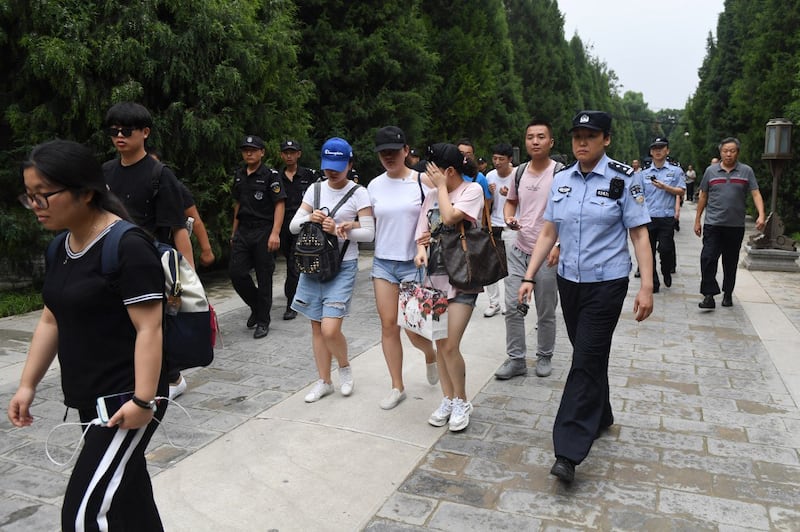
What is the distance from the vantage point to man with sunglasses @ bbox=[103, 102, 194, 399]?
415cm

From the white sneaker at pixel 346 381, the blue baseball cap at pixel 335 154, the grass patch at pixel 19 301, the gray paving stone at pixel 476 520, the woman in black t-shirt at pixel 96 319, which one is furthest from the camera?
the grass patch at pixel 19 301

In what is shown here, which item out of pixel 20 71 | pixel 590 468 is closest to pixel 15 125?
pixel 20 71

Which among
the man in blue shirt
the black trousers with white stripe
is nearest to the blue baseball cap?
the black trousers with white stripe

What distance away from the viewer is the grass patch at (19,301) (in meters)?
7.68

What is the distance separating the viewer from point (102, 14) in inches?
317

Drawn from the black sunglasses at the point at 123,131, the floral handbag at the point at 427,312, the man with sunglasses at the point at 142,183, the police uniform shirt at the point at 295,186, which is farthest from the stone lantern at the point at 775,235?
the black sunglasses at the point at 123,131

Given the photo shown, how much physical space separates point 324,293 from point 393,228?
714 millimetres

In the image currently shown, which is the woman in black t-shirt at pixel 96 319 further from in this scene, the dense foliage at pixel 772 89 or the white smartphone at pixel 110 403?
the dense foliage at pixel 772 89

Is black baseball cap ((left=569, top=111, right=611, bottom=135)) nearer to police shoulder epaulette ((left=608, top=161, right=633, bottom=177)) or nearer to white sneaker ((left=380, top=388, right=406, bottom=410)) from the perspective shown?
police shoulder epaulette ((left=608, top=161, right=633, bottom=177))

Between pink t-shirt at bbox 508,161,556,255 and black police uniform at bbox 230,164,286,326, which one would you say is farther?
black police uniform at bbox 230,164,286,326

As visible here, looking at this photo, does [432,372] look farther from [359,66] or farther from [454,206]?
[359,66]

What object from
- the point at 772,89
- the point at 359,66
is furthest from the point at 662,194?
the point at 772,89

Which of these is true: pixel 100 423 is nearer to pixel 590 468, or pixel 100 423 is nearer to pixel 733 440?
pixel 590 468

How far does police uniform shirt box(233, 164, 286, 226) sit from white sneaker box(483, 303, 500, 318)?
2.63 m
